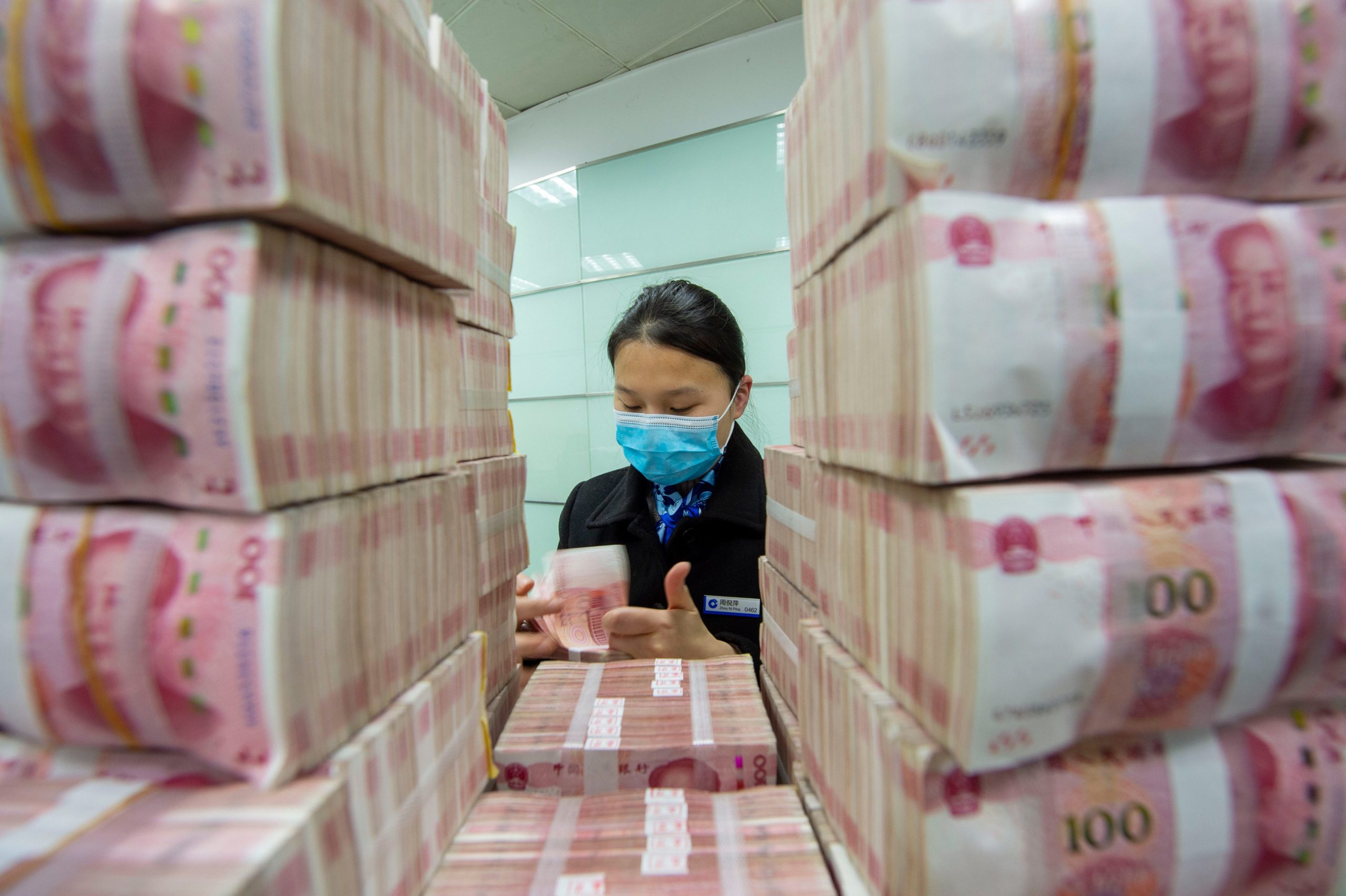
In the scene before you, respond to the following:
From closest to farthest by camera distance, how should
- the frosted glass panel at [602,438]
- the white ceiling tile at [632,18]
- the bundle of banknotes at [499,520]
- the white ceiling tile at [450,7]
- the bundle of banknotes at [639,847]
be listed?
the bundle of banknotes at [639,847] → the bundle of banknotes at [499,520] → the white ceiling tile at [450,7] → the white ceiling tile at [632,18] → the frosted glass panel at [602,438]

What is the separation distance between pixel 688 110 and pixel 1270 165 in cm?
301

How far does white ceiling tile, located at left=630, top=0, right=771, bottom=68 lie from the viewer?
2723 mm

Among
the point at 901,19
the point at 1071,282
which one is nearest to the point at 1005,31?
the point at 901,19

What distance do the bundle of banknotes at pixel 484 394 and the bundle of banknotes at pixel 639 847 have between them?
1.69 ft

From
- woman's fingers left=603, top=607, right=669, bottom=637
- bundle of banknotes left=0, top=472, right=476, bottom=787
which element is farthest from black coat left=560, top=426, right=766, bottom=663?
bundle of banknotes left=0, top=472, right=476, bottom=787

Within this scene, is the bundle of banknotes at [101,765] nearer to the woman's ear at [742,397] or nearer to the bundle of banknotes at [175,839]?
the bundle of banknotes at [175,839]

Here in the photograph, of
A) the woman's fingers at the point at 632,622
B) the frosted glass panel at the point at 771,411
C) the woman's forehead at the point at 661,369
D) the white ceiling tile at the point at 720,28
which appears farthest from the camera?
the frosted glass panel at the point at 771,411

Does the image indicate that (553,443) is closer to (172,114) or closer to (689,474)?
(689,474)

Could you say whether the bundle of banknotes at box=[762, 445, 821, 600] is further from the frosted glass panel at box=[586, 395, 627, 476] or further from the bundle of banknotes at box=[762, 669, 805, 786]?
the frosted glass panel at box=[586, 395, 627, 476]

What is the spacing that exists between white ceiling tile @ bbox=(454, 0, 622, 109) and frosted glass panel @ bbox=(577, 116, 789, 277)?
0.46m

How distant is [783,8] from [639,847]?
3.28 m

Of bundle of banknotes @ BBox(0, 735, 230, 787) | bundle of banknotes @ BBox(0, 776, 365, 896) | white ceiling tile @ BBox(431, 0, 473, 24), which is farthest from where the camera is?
white ceiling tile @ BBox(431, 0, 473, 24)

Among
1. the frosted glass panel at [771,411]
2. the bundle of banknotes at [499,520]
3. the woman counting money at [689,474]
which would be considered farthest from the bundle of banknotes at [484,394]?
the frosted glass panel at [771,411]

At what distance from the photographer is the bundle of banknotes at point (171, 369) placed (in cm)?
45
